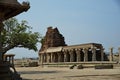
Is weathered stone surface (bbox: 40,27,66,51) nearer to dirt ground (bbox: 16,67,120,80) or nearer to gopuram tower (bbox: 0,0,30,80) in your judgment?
dirt ground (bbox: 16,67,120,80)

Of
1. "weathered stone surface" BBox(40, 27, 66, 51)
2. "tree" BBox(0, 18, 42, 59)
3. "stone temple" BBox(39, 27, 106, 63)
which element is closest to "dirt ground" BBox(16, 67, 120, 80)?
"tree" BBox(0, 18, 42, 59)

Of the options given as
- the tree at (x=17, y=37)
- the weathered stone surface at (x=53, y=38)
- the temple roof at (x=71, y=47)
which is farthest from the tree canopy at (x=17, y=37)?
the weathered stone surface at (x=53, y=38)

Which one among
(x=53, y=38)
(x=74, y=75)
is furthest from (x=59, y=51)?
(x=74, y=75)

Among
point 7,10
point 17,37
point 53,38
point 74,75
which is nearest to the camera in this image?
point 7,10

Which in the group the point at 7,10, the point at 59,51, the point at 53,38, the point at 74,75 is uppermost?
the point at 53,38

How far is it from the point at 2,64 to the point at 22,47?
27594 millimetres

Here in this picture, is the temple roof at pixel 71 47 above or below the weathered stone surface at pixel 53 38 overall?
below

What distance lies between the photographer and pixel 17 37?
38438 millimetres

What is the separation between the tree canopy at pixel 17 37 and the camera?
124 ft

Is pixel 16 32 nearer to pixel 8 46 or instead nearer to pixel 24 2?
pixel 8 46

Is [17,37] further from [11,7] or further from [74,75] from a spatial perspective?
[11,7]

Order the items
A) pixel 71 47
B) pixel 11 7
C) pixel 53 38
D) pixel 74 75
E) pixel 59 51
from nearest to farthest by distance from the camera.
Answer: pixel 11 7, pixel 74 75, pixel 71 47, pixel 59 51, pixel 53 38

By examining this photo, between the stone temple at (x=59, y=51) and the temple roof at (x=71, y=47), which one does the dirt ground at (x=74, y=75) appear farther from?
the stone temple at (x=59, y=51)

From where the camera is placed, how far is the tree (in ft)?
124
